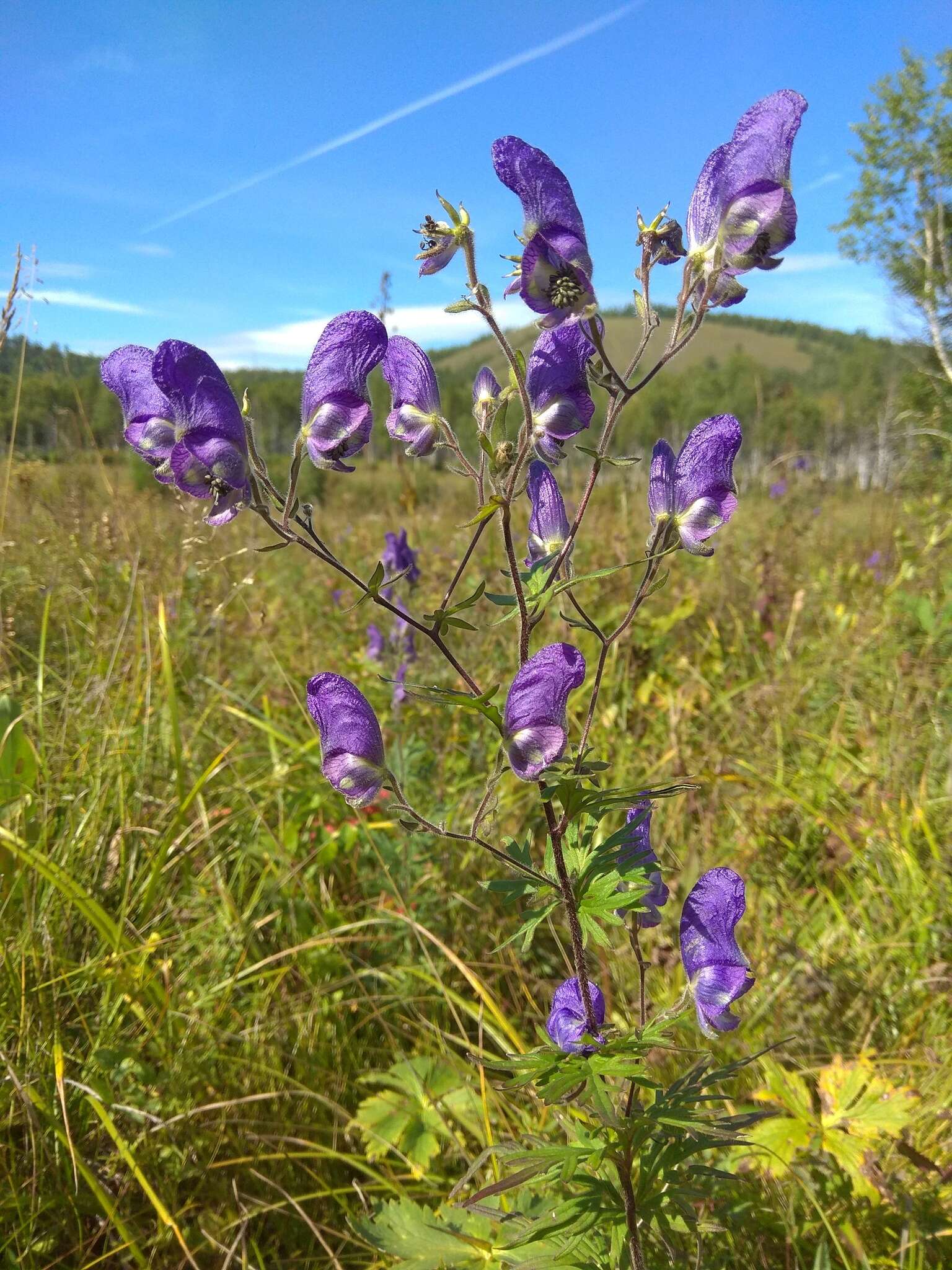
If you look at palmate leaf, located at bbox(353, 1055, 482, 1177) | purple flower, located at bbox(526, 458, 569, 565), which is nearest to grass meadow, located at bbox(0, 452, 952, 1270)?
palmate leaf, located at bbox(353, 1055, 482, 1177)

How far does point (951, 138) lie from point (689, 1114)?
26.5m

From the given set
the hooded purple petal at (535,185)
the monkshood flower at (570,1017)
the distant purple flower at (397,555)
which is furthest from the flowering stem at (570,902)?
Result: the distant purple flower at (397,555)

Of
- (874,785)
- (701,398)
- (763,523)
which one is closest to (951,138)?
(763,523)

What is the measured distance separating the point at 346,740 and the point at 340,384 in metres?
0.51

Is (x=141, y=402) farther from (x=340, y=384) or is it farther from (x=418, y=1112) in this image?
(x=418, y=1112)

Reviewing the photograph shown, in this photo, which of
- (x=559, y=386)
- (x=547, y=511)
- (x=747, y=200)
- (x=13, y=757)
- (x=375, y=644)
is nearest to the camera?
(x=747, y=200)

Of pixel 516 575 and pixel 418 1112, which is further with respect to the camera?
pixel 418 1112

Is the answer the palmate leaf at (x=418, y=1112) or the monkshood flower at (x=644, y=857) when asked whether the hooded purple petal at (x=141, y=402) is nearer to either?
the monkshood flower at (x=644, y=857)

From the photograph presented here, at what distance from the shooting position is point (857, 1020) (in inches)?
89.6

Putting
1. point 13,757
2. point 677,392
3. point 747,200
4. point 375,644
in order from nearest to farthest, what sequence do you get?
point 747,200 < point 13,757 < point 375,644 < point 677,392

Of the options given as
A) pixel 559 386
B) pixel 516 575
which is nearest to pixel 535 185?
pixel 559 386

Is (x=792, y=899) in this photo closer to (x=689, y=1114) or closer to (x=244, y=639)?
(x=689, y=1114)

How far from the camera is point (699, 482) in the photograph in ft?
3.91

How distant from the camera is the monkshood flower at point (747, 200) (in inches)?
40.2
